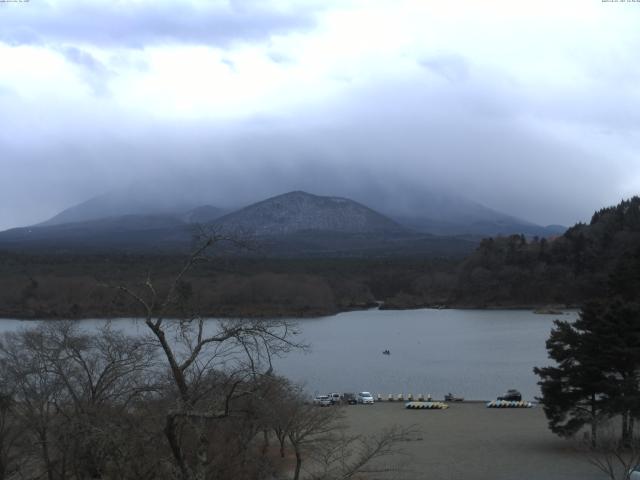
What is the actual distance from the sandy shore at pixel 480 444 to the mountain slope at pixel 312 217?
495 ft

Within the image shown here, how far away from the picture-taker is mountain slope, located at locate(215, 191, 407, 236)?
182 m

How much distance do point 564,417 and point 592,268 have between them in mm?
61733

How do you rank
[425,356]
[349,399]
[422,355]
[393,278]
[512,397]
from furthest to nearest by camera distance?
[393,278] → [422,355] → [425,356] → [349,399] → [512,397]

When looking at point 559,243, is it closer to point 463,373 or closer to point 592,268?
point 592,268

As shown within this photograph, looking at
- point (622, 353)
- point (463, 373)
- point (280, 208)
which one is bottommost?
point (463, 373)

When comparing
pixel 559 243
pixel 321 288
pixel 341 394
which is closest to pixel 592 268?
pixel 559 243

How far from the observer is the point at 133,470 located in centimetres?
732

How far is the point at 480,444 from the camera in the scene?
19.3 meters

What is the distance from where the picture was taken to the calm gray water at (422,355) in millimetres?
32312

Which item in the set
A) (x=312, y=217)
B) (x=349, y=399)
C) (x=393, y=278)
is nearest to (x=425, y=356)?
(x=349, y=399)

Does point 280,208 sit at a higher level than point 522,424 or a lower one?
higher

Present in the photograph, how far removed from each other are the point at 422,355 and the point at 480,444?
2311 centimetres

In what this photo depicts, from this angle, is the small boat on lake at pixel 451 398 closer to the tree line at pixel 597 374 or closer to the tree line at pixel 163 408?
the tree line at pixel 597 374

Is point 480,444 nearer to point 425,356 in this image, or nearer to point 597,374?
point 597,374
